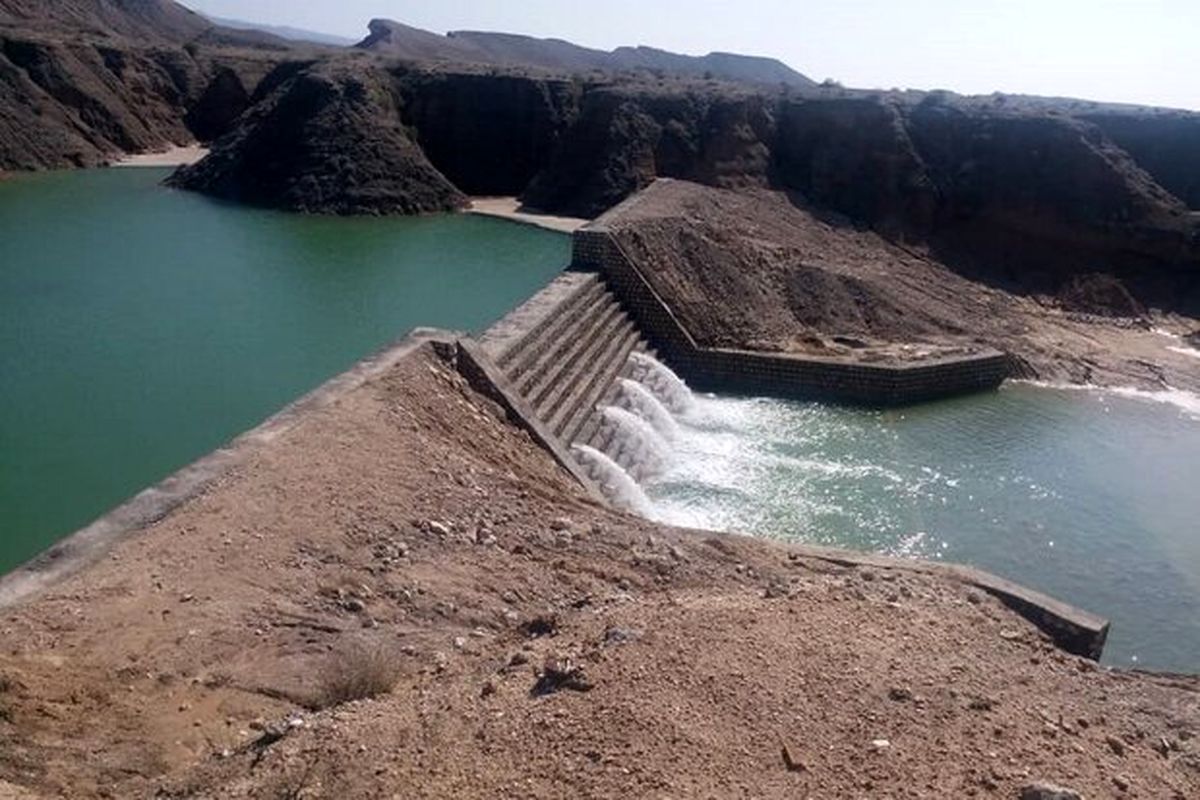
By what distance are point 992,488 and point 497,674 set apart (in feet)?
34.7

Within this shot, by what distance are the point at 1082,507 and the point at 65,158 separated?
1306 inches

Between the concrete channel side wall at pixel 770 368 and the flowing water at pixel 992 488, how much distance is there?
39 cm

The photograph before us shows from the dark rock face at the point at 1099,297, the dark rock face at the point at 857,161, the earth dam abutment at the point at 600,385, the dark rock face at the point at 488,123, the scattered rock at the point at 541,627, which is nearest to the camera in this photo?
the scattered rock at the point at 541,627

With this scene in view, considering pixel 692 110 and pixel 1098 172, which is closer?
pixel 1098 172

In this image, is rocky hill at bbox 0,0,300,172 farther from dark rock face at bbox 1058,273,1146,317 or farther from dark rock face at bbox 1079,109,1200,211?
dark rock face at bbox 1079,109,1200,211

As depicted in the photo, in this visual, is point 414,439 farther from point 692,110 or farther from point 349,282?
point 692,110

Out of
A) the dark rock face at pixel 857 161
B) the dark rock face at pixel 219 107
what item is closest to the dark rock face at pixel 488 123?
the dark rock face at pixel 857 161

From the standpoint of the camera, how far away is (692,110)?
3188 centimetres

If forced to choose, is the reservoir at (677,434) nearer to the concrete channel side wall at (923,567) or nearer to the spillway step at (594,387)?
the spillway step at (594,387)

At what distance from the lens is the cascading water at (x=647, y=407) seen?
1550cm

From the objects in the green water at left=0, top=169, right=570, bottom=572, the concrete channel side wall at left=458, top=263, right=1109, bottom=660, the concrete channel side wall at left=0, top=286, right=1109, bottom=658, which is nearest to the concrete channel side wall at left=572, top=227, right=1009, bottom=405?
the green water at left=0, top=169, right=570, bottom=572

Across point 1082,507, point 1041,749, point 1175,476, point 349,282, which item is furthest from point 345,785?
point 349,282

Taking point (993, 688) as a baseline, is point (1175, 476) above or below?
below

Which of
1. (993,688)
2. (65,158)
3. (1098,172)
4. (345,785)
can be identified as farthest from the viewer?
(65,158)
